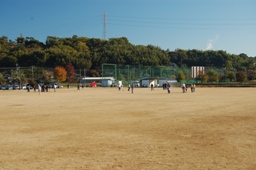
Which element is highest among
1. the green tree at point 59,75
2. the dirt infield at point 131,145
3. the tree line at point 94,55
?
the tree line at point 94,55

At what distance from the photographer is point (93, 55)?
125625 mm

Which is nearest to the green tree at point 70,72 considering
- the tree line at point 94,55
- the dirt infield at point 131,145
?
the tree line at point 94,55

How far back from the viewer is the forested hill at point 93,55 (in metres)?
117

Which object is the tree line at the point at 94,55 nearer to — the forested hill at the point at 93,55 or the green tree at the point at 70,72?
the forested hill at the point at 93,55

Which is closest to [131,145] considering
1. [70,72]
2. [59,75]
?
[59,75]

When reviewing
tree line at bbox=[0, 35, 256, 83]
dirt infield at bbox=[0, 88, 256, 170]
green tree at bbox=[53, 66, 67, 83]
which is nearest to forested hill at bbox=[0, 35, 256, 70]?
tree line at bbox=[0, 35, 256, 83]

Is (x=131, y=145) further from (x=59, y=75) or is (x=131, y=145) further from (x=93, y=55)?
(x=93, y=55)

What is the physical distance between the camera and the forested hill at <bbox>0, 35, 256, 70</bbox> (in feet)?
385

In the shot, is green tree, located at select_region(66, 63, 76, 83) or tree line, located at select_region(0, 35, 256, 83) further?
tree line, located at select_region(0, 35, 256, 83)

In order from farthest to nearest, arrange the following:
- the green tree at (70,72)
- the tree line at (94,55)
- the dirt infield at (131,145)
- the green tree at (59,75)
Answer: the tree line at (94,55) < the green tree at (70,72) < the green tree at (59,75) < the dirt infield at (131,145)

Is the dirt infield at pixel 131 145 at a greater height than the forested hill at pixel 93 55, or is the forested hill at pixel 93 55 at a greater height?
the forested hill at pixel 93 55

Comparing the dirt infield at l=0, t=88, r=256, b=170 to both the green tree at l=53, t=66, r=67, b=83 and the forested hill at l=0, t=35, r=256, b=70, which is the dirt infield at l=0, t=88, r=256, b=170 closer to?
the green tree at l=53, t=66, r=67, b=83

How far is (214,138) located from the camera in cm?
874

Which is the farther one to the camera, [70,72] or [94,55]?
[94,55]
